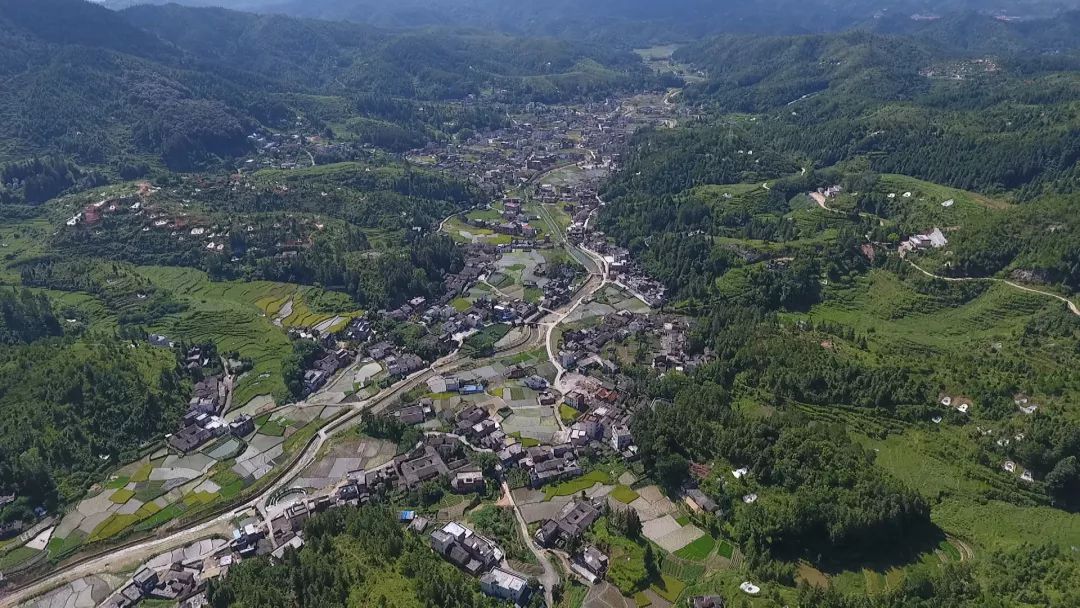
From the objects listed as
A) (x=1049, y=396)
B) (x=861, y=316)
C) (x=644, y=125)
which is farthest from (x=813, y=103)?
(x=1049, y=396)

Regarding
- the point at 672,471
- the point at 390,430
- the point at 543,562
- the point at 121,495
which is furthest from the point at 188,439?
the point at 672,471

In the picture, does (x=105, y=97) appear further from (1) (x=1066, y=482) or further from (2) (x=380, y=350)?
(1) (x=1066, y=482)

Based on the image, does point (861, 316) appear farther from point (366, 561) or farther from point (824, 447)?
point (366, 561)

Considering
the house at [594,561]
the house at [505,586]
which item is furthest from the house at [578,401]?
the house at [505,586]

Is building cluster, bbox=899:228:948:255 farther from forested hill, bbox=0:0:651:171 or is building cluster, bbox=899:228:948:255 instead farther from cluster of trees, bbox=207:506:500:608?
forested hill, bbox=0:0:651:171

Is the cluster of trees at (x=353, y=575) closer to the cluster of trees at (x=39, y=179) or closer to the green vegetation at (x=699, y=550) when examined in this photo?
the green vegetation at (x=699, y=550)

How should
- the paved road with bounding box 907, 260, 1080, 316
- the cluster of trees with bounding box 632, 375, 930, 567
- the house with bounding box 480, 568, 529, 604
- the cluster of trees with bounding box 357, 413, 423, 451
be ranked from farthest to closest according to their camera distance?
the paved road with bounding box 907, 260, 1080, 316 → the cluster of trees with bounding box 357, 413, 423, 451 → the cluster of trees with bounding box 632, 375, 930, 567 → the house with bounding box 480, 568, 529, 604

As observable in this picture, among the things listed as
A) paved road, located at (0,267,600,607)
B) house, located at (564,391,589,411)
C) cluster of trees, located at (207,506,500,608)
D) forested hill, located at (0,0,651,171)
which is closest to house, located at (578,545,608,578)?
cluster of trees, located at (207,506,500,608)
